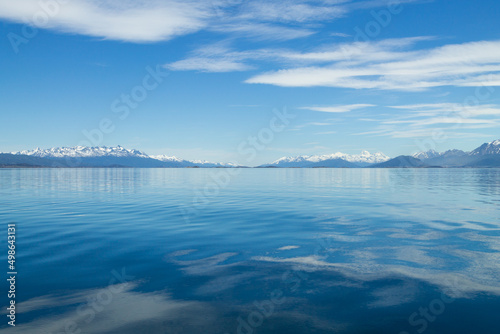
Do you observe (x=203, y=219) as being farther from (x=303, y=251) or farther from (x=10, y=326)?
(x=10, y=326)

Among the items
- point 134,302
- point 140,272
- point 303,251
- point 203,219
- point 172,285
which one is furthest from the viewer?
point 203,219

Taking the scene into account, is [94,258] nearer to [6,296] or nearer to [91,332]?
[6,296]

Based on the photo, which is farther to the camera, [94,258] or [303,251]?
[303,251]

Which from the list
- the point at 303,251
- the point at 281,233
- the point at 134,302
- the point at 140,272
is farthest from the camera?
the point at 281,233

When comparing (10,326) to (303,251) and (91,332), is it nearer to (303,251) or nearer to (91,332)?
(91,332)

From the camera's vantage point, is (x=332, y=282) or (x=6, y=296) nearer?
(x=6, y=296)

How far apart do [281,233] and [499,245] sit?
15.2 metres

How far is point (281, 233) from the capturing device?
85.0 ft

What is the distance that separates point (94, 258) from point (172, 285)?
7.12 meters

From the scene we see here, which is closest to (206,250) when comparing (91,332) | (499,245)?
(91,332)

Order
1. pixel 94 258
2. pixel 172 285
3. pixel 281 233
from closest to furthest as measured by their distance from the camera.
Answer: pixel 172 285, pixel 94 258, pixel 281 233

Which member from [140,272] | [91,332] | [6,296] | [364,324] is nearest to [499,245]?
[364,324]

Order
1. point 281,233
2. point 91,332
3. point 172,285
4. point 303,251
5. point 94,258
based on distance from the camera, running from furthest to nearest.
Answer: point 281,233 → point 303,251 → point 94,258 → point 172,285 → point 91,332

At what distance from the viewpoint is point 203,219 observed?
32.8m
